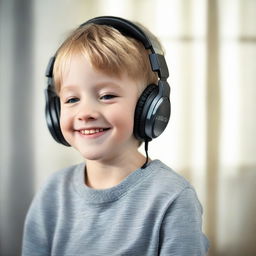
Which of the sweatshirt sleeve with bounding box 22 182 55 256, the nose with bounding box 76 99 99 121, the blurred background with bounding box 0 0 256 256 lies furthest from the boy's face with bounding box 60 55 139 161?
the blurred background with bounding box 0 0 256 256

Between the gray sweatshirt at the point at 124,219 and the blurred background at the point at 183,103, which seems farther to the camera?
the blurred background at the point at 183,103

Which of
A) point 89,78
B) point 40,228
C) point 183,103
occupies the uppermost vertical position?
point 89,78

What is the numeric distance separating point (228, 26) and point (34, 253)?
1139mm

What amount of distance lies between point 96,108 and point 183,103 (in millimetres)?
867

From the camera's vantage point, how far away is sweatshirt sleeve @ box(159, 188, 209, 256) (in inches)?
35.3

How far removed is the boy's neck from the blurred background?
2.27ft

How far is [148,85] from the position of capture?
965 millimetres

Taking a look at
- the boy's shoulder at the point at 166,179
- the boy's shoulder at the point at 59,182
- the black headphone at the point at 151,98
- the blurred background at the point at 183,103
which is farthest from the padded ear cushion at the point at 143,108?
the blurred background at the point at 183,103

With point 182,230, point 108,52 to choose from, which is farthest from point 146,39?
point 182,230

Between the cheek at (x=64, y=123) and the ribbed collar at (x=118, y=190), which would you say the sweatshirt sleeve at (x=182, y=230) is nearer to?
the ribbed collar at (x=118, y=190)

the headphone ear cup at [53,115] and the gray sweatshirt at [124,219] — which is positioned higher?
the headphone ear cup at [53,115]

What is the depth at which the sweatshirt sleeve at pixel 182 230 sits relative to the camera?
90 cm

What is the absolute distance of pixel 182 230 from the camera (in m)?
0.90

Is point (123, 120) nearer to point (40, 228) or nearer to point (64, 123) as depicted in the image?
point (64, 123)
